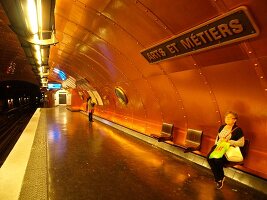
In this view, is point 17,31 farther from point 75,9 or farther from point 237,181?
point 237,181

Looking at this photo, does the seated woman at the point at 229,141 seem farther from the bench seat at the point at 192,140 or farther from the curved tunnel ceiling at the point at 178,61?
the bench seat at the point at 192,140

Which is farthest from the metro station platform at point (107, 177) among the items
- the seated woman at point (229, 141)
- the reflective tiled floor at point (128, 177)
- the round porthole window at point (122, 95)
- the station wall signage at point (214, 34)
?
the round porthole window at point (122, 95)

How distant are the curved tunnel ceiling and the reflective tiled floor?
3.29 ft

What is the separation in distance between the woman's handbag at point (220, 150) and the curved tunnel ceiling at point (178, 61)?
2.36ft

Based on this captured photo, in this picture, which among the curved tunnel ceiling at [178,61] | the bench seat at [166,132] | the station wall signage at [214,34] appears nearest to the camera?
the station wall signage at [214,34]

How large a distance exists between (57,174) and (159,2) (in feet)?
13.6

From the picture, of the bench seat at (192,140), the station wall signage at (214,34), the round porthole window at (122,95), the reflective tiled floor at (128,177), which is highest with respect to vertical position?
the station wall signage at (214,34)

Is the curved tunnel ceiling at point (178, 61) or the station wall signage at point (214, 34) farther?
the curved tunnel ceiling at point (178, 61)

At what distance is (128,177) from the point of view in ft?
18.7

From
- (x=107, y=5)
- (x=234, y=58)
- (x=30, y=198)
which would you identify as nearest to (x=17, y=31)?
(x=107, y=5)

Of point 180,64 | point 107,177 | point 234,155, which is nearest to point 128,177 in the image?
point 107,177

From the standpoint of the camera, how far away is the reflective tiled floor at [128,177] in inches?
185

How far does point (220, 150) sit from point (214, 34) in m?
2.17

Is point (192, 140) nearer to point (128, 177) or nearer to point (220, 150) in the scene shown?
point (220, 150)
